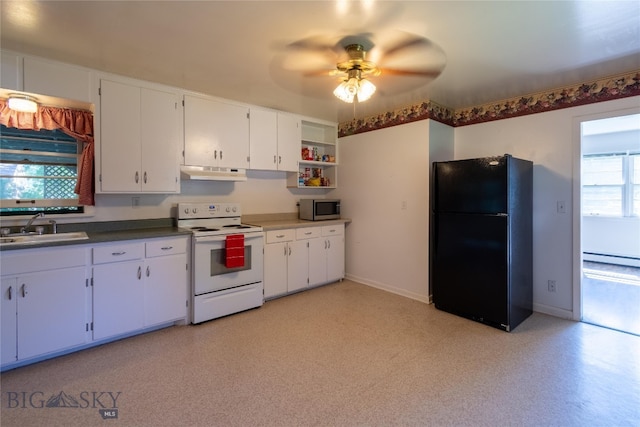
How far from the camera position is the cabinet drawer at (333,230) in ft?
13.4

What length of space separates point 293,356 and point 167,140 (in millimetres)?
2375

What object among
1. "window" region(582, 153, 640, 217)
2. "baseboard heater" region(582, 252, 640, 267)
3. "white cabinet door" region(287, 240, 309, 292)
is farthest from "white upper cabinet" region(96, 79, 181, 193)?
"window" region(582, 153, 640, 217)

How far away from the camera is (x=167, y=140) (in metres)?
3.04

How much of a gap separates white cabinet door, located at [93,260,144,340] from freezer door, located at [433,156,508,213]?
3.02 metres

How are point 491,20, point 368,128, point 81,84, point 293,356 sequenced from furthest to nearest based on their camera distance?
1. point 368,128
2. point 81,84
3. point 293,356
4. point 491,20

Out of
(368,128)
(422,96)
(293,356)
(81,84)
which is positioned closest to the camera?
(293,356)

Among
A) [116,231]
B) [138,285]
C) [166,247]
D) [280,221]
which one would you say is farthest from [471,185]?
[116,231]

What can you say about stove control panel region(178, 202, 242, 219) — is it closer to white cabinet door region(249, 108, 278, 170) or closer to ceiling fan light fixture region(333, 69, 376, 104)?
white cabinet door region(249, 108, 278, 170)

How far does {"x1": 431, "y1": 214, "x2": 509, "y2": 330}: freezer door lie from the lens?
2830mm

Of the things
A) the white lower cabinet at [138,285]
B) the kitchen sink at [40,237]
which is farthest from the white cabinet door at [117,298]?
the kitchen sink at [40,237]

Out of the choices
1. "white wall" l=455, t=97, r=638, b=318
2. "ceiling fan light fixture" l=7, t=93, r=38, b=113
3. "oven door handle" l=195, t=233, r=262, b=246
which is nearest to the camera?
"ceiling fan light fixture" l=7, t=93, r=38, b=113

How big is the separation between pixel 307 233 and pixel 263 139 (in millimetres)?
1295

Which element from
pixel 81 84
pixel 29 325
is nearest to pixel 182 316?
pixel 29 325

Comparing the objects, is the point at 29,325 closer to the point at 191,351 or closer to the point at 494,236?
the point at 191,351
